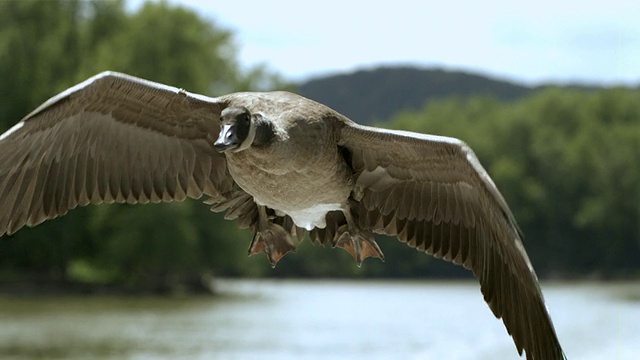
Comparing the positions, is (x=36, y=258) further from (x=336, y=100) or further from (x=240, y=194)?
(x=240, y=194)

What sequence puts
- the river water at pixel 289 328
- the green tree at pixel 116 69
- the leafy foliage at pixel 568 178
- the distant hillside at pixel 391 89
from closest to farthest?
the river water at pixel 289 328, the green tree at pixel 116 69, the leafy foliage at pixel 568 178, the distant hillside at pixel 391 89

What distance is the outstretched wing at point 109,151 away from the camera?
8.27m

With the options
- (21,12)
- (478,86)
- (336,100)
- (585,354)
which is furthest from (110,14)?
(478,86)

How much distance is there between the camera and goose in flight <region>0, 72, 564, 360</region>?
25.1 ft

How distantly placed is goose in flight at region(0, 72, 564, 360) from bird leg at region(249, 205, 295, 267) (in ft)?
0.04

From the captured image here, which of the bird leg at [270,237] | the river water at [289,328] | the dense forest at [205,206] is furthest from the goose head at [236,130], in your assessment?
the dense forest at [205,206]

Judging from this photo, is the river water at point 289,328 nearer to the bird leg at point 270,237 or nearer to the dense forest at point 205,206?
the dense forest at point 205,206

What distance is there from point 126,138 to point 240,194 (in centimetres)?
105

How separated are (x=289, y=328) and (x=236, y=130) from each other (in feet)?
85.1

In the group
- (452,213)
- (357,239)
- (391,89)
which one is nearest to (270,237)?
(357,239)

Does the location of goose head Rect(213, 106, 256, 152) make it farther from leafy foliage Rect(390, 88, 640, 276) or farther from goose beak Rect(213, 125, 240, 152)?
leafy foliage Rect(390, 88, 640, 276)

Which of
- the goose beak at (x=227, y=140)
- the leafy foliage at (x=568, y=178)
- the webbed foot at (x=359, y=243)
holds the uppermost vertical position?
the goose beak at (x=227, y=140)

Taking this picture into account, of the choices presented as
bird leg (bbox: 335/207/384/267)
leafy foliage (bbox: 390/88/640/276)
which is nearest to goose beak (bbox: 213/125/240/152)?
bird leg (bbox: 335/207/384/267)

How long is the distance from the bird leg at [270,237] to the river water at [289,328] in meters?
15.2
